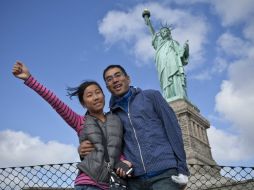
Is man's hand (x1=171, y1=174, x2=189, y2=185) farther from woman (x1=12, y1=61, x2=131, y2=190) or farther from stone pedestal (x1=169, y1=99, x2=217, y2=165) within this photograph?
stone pedestal (x1=169, y1=99, x2=217, y2=165)

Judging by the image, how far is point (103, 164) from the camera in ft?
9.71

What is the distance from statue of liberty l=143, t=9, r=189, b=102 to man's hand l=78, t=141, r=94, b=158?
19.2m

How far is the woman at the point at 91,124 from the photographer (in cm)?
297

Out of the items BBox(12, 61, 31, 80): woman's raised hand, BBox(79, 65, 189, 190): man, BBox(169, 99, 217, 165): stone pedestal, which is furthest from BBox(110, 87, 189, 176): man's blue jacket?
BBox(169, 99, 217, 165): stone pedestal

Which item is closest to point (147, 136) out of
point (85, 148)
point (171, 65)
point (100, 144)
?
point (100, 144)

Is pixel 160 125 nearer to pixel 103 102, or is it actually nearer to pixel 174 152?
pixel 174 152

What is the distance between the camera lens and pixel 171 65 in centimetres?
2297

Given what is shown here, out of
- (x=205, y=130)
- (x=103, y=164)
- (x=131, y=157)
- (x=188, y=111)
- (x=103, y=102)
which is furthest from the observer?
(x=205, y=130)

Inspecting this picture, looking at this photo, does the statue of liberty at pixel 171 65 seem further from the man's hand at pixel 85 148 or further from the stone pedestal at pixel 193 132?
the man's hand at pixel 85 148

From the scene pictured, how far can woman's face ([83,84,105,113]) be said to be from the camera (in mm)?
3357

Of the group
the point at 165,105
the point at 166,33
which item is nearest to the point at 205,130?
the point at 166,33

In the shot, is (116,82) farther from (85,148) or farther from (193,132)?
(193,132)

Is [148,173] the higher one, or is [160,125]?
[160,125]

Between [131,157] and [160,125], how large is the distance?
1.29 ft
